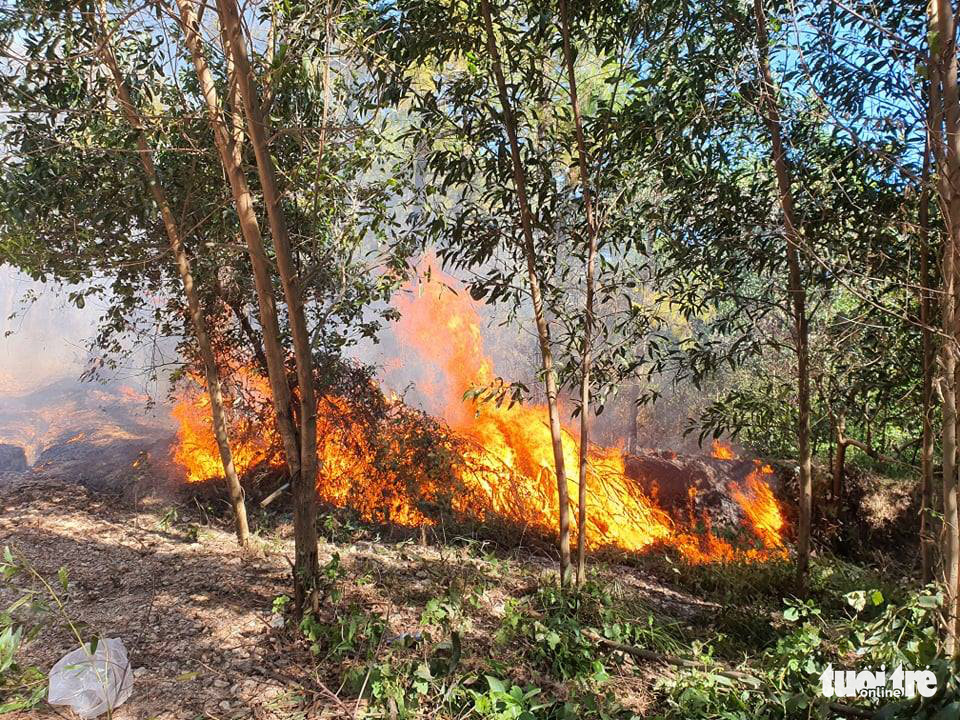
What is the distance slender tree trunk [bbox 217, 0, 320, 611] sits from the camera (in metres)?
3.16

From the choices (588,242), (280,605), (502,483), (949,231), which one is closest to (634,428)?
(502,483)

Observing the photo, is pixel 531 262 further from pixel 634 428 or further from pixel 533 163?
pixel 634 428

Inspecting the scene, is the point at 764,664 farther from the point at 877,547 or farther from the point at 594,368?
the point at 877,547

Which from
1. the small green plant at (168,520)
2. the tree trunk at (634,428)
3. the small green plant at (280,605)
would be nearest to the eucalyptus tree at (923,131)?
the small green plant at (280,605)

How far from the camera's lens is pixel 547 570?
17.2 feet

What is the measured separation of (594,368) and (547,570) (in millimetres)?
1805

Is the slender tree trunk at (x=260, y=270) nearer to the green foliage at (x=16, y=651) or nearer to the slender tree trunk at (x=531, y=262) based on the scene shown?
the green foliage at (x=16, y=651)

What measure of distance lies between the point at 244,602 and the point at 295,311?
2.11m

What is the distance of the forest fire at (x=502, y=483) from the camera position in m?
7.17

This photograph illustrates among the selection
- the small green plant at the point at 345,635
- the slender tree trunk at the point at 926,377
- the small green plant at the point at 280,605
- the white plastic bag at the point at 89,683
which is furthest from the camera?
the small green plant at the point at 280,605

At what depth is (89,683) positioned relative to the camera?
2711 mm

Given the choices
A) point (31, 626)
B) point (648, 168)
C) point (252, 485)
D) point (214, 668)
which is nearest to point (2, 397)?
point (252, 485)

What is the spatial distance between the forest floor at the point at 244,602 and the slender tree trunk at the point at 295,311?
332 mm

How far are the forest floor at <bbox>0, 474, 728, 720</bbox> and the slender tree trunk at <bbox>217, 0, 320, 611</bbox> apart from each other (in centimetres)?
33
